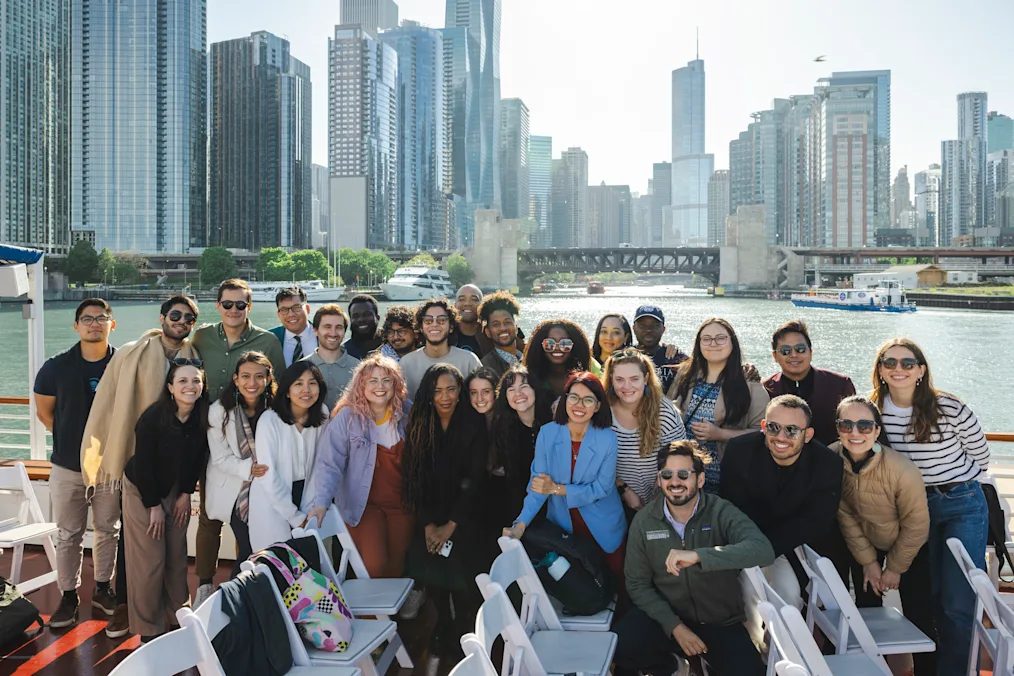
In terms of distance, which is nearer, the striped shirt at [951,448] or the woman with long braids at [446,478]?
the striped shirt at [951,448]

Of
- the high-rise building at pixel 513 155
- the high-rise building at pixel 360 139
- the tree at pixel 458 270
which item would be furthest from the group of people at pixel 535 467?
the high-rise building at pixel 513 155

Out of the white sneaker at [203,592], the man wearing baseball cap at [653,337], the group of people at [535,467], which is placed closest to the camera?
the group of people at [535,467]

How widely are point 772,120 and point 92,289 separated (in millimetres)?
118378

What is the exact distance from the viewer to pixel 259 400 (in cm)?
339

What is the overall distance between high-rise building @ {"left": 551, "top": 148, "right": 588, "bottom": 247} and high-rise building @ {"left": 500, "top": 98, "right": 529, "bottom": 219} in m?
18.5

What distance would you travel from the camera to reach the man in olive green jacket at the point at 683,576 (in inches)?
105

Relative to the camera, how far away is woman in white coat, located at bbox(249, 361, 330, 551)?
10.6ft

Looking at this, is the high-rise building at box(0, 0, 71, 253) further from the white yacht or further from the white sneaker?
the white sneaker

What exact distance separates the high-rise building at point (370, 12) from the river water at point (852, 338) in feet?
385

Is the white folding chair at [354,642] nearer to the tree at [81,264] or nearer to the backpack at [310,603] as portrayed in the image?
the backpack at [310,603]

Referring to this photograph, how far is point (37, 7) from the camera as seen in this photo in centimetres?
7450

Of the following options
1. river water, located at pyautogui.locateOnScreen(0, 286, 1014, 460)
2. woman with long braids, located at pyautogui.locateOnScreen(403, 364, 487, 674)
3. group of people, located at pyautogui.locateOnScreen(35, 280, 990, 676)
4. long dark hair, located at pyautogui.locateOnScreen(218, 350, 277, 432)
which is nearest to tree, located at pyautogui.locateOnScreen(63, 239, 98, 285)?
river water, located at pyautogui.locateOnScreen(0, 286, 1014, 460)

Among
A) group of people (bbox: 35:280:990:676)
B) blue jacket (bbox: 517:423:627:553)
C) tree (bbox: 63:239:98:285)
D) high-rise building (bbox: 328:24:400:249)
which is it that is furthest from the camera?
high-rise building (bbox: 328:24:400:249)

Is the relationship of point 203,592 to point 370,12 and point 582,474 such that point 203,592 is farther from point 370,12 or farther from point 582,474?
point 370,12
